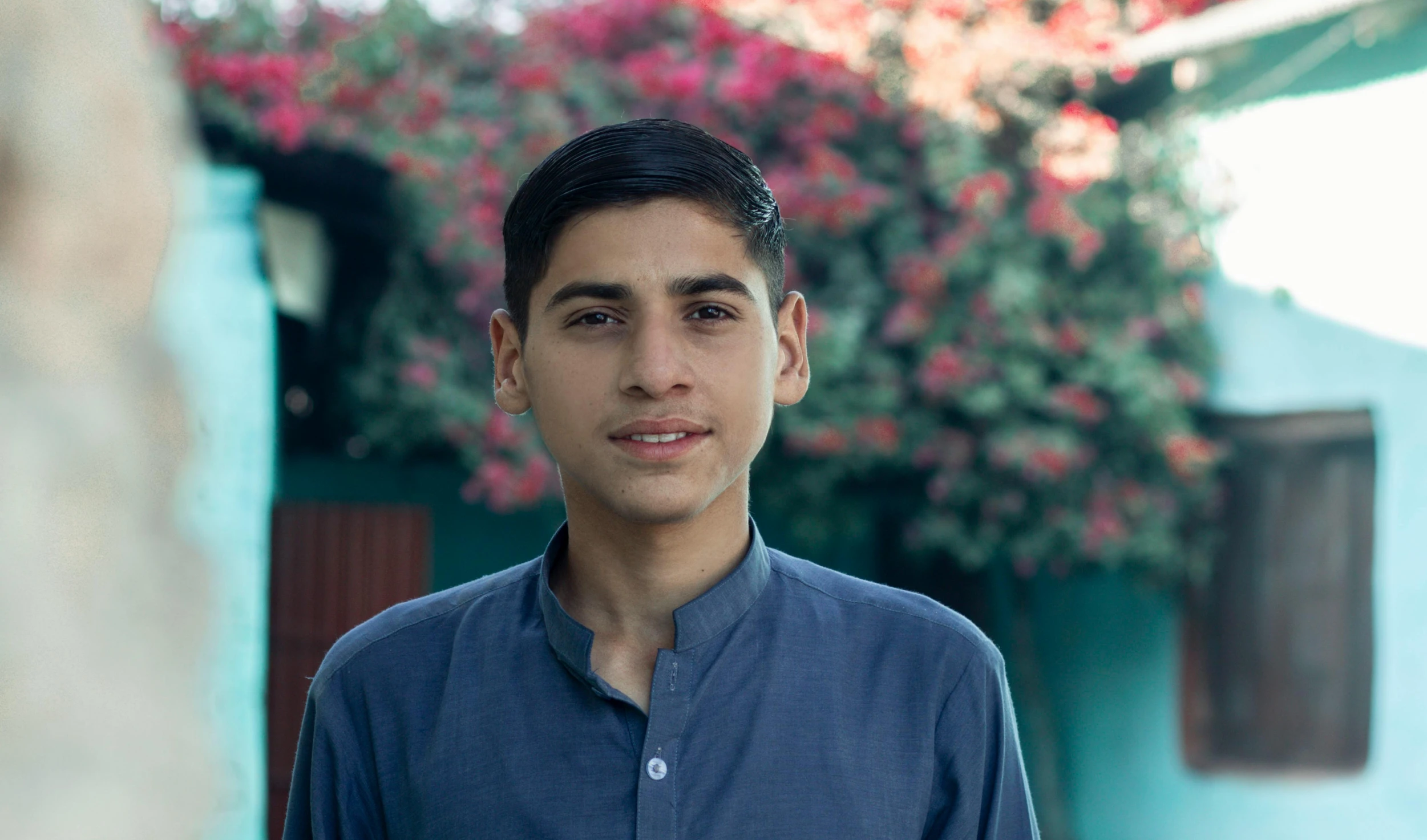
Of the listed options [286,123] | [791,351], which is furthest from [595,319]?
[286,123]

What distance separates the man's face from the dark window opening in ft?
13.7

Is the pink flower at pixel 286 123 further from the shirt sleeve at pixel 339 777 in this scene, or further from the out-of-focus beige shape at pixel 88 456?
the shirt sleeve at pixel 339 777

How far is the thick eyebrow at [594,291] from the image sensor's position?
1264 mm

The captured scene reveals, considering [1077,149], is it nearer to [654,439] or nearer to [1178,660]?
[1178,660]

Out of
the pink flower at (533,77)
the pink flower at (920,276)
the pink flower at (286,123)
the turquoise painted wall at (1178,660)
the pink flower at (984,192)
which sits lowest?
the turquoise painted wall at (1178,660)

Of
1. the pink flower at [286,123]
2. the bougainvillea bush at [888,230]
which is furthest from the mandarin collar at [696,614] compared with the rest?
the pink flower at [286,123]

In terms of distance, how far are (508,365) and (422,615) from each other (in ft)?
0.88

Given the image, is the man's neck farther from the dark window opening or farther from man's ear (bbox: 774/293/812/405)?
the dark window opening

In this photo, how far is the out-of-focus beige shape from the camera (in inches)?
112

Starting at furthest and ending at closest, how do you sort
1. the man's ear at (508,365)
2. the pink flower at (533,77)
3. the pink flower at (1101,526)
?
the pink flower at (1101,526)
the pink flower at (533,77)
the man's ear at (508,365)

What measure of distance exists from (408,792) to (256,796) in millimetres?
3166

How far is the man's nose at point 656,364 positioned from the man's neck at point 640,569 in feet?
0.46

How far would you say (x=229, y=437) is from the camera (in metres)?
4.20

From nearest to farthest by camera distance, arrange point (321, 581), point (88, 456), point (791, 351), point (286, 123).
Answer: point (791, 351), point (88, 456), point (286, 123), point (321, 581)
